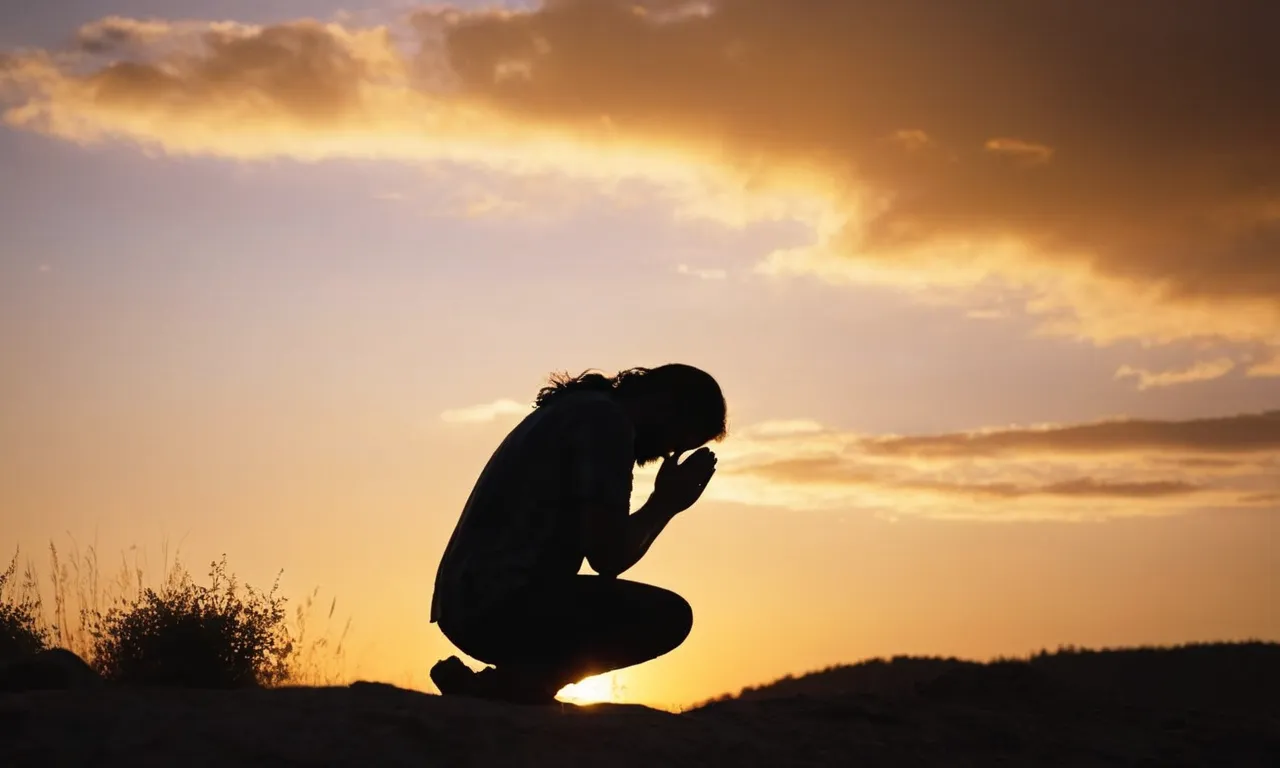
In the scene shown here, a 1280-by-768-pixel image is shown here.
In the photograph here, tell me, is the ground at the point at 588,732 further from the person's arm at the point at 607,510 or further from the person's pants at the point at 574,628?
the person's arm at the point at 607,510

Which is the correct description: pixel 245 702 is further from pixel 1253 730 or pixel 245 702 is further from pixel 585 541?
pixel 1253 730

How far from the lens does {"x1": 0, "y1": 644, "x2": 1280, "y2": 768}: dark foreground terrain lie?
4.01m

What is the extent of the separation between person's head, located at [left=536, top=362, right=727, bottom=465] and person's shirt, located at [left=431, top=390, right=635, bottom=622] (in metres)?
0.28

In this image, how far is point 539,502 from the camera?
17.3 feet

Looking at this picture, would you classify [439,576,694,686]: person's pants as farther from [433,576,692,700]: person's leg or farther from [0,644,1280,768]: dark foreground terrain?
[0,644,1280,768]: dark foreground terrain

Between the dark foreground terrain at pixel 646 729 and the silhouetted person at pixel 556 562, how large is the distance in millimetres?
A: 397

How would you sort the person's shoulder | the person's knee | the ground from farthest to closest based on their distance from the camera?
the person's knee → the person's shoulder → the ground

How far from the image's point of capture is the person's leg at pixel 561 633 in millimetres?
5266

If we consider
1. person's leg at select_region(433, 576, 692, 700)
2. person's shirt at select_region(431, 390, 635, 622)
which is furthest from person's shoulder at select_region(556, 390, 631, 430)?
person's leg at select_region(433, 576, 692, 700)

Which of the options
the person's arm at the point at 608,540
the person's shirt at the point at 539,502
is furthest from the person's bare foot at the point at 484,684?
the person's arm at the point at 608,540

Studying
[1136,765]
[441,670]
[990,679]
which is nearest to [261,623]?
[441,670]

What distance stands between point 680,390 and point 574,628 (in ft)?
3.58

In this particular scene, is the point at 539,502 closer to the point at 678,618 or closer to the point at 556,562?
the point at 556,562

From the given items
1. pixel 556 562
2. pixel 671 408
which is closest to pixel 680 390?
pixel 671 408
